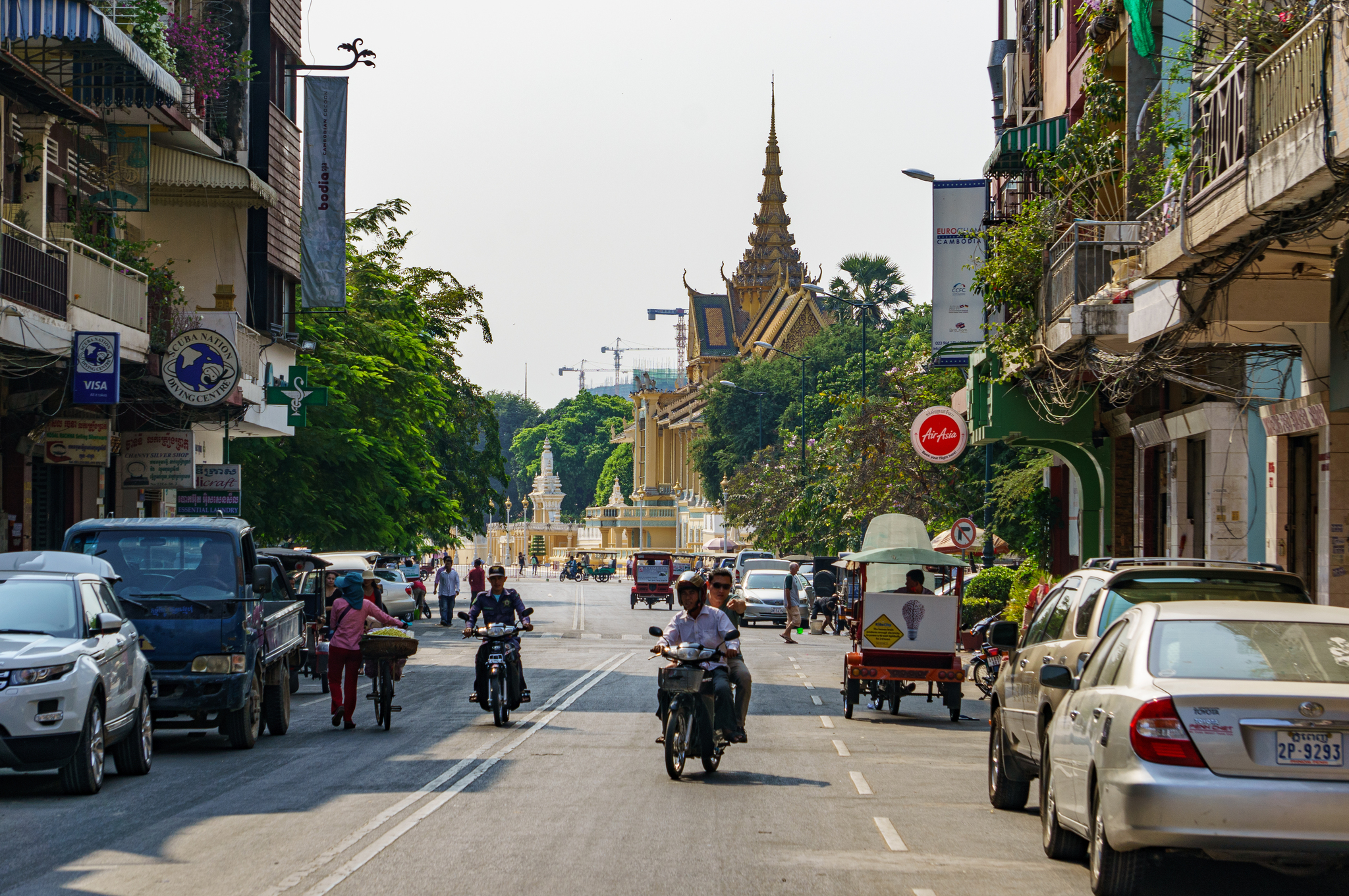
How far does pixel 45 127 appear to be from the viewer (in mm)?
24594

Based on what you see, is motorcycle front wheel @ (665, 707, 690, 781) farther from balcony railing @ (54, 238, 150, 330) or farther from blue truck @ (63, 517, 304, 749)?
balcony railing @ (54, 238, 150, 330)

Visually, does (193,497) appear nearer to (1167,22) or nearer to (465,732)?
(465,732)

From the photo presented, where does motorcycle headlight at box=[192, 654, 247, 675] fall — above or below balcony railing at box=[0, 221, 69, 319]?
below

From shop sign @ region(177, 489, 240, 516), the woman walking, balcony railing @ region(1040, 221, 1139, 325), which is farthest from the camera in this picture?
shop sign @ region(177, 489, 240, 516)

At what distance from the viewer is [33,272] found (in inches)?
829

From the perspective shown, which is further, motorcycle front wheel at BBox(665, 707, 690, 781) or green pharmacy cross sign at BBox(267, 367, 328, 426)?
green pharmacy cross sign at BBox(267, 367, 328, 426)

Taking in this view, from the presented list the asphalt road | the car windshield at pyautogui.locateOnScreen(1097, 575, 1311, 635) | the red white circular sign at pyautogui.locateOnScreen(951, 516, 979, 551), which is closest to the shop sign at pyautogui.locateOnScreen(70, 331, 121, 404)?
the asphalt road

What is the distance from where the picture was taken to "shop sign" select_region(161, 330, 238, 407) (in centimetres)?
2545

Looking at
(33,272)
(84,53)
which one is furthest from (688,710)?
(84,53)

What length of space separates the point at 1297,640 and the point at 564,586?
85.3 meters

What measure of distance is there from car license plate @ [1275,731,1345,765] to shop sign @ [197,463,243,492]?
23630mm

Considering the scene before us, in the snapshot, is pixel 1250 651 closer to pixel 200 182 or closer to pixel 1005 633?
pixel 1005 633

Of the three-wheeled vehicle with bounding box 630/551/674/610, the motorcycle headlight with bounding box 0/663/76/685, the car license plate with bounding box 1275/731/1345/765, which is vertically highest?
the car license plate with bounding box 1275/731/1345/765

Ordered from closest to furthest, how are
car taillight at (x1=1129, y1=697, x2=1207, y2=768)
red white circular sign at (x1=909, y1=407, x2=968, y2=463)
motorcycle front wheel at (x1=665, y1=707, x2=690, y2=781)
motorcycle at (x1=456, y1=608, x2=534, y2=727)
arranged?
car taillight at (x1=1129, y1=697, x2=1207, y2=768) → motorcycle front wheel at (x1=665, y1=707, x2=690, y2=781) → motorcycle at (x1=456, y1=608, x2=534, y2=727) → red white circular sign at (x1=909, y1=407, x2=968, y2=463)
